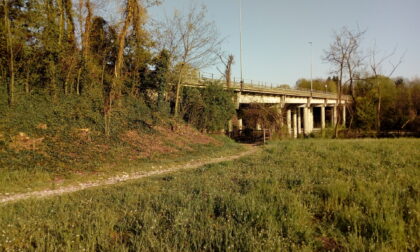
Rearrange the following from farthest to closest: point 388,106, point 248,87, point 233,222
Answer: point 388,106 → point 248,87 → point 233,222

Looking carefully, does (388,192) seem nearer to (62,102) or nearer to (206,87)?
(62,102)

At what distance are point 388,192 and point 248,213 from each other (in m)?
2.93

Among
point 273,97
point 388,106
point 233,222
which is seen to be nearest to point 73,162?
point 233,222

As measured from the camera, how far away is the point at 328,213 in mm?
4086

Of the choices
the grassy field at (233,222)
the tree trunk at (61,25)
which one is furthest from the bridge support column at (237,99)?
the grassy field at (233,222)

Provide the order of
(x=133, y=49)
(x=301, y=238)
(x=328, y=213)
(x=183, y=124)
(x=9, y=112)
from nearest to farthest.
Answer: (x=301, y=238)
(x=328, y=213)
(x=9, y=112)
(x=133, y=49)
(x=183, y=124)

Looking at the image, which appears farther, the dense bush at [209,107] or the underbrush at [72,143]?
the dense bush at [209,107]

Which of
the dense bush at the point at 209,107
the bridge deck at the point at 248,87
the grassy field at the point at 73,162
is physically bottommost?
the grassy field at the point at 73,162

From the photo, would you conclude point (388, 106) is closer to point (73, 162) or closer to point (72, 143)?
point (72, 143)

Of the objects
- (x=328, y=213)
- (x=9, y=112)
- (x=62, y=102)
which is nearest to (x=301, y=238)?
(x=328, y=213)

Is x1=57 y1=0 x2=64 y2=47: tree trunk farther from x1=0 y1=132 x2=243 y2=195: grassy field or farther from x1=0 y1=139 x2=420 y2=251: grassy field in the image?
x1=0 y1=139 x2=420 y2=251: grassy field

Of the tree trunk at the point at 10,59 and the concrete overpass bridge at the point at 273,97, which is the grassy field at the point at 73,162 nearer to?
the tree trunk at the point at 10,59

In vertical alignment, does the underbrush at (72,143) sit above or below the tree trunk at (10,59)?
below

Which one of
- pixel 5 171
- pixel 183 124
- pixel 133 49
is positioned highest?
pixel 133 49
